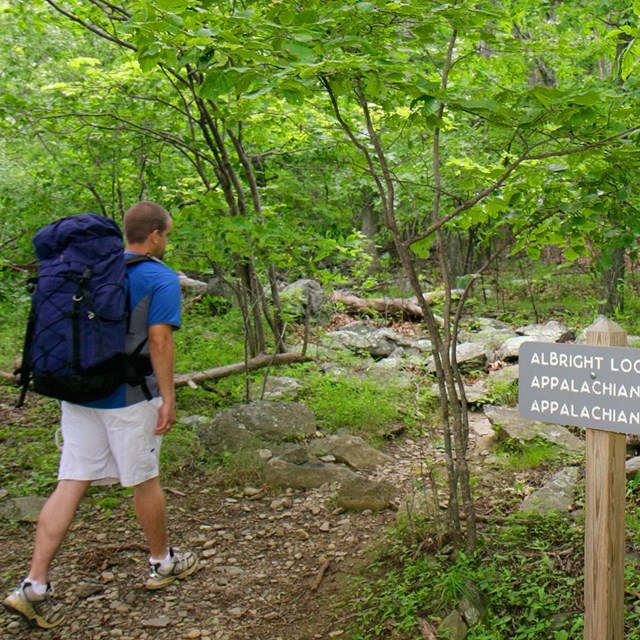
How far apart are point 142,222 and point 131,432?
1.11 m

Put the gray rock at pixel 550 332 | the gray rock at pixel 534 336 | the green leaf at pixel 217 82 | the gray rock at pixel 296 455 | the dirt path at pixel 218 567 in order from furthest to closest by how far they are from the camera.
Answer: the gray rock at pixel 550 332, the gray rock at pixel 534 336, the gray rock at pixel 296 455, the dirt path at pixel 218 567, the green leaf at pixel 217 82

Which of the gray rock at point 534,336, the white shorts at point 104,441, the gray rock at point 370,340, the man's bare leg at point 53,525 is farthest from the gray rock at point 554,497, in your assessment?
the gray rock at point 370,340

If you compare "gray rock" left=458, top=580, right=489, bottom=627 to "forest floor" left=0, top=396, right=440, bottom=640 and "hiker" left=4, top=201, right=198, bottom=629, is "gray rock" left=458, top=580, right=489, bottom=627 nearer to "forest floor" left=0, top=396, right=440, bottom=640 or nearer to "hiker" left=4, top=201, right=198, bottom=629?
"forest floor" left=0, top=396, right=440, bottom=640

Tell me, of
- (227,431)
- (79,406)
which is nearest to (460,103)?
(79,406)

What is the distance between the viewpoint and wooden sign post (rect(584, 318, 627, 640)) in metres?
2.23

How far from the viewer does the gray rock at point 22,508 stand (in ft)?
14.6

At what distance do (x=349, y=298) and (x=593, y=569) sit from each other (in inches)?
391

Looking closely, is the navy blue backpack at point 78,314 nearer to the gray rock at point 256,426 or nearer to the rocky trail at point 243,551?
the rocky trail at point 243,551

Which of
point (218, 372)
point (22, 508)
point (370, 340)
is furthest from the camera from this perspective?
point (370, 340)

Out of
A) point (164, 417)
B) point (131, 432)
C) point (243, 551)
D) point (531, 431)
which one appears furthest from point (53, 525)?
point (531, 431)

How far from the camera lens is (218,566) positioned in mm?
3949

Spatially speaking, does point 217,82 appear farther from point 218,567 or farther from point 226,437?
point 226,437

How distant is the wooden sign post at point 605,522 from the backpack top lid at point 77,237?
7.51 feet

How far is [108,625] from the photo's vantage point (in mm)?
3305
